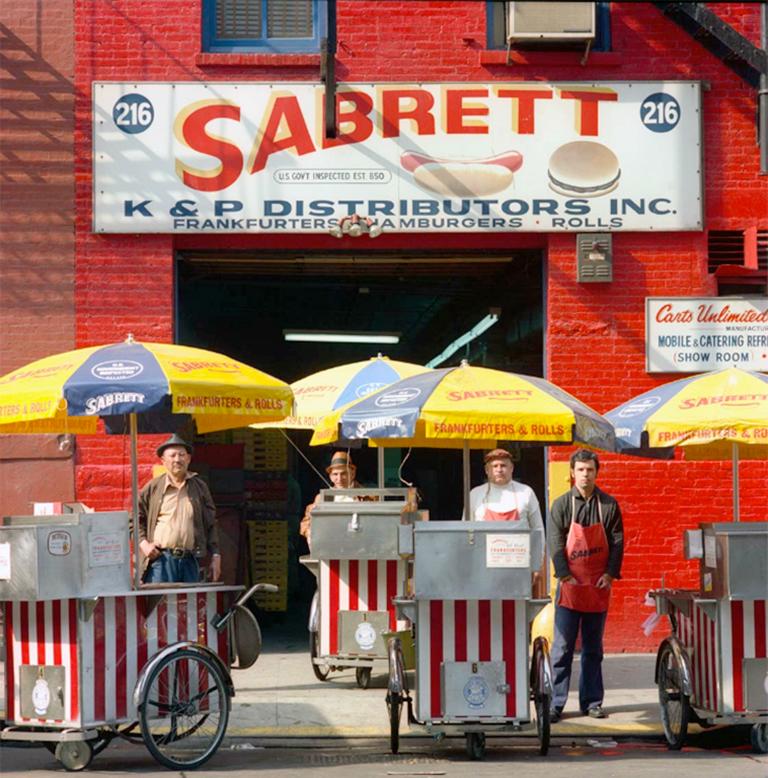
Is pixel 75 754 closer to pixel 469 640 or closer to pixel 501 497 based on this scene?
pixel 469 640

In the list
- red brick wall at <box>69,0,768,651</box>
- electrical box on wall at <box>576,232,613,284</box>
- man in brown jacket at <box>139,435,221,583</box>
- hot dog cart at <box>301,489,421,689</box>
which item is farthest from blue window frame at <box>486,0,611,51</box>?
A: man in brown jacket at <box>139,435,221,583</box>

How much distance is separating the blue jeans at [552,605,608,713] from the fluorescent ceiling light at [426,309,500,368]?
7.27 m

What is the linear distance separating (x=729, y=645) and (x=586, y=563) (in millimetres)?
1432

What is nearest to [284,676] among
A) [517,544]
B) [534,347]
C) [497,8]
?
[517,544]

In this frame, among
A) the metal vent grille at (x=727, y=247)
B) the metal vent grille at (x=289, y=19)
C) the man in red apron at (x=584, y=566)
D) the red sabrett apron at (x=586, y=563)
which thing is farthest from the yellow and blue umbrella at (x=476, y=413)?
the metal vent grille at (x=289, y=19)

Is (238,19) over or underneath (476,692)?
over

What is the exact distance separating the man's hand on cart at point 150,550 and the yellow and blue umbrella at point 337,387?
6.25 ft

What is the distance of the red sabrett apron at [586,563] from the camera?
10977mm

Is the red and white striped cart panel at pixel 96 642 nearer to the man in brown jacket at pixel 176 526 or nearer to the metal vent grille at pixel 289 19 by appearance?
the man in brown jacket at pixel 176 526

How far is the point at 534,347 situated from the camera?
16781mm

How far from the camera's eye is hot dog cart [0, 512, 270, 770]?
30.1 feet

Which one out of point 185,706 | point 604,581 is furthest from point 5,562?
point 604,581

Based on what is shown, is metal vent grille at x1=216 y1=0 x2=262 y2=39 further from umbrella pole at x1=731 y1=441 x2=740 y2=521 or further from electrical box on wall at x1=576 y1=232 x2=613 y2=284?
umbrella pole at x1=731 y1=441 x2=740 y2=521

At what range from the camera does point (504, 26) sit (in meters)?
14.7
